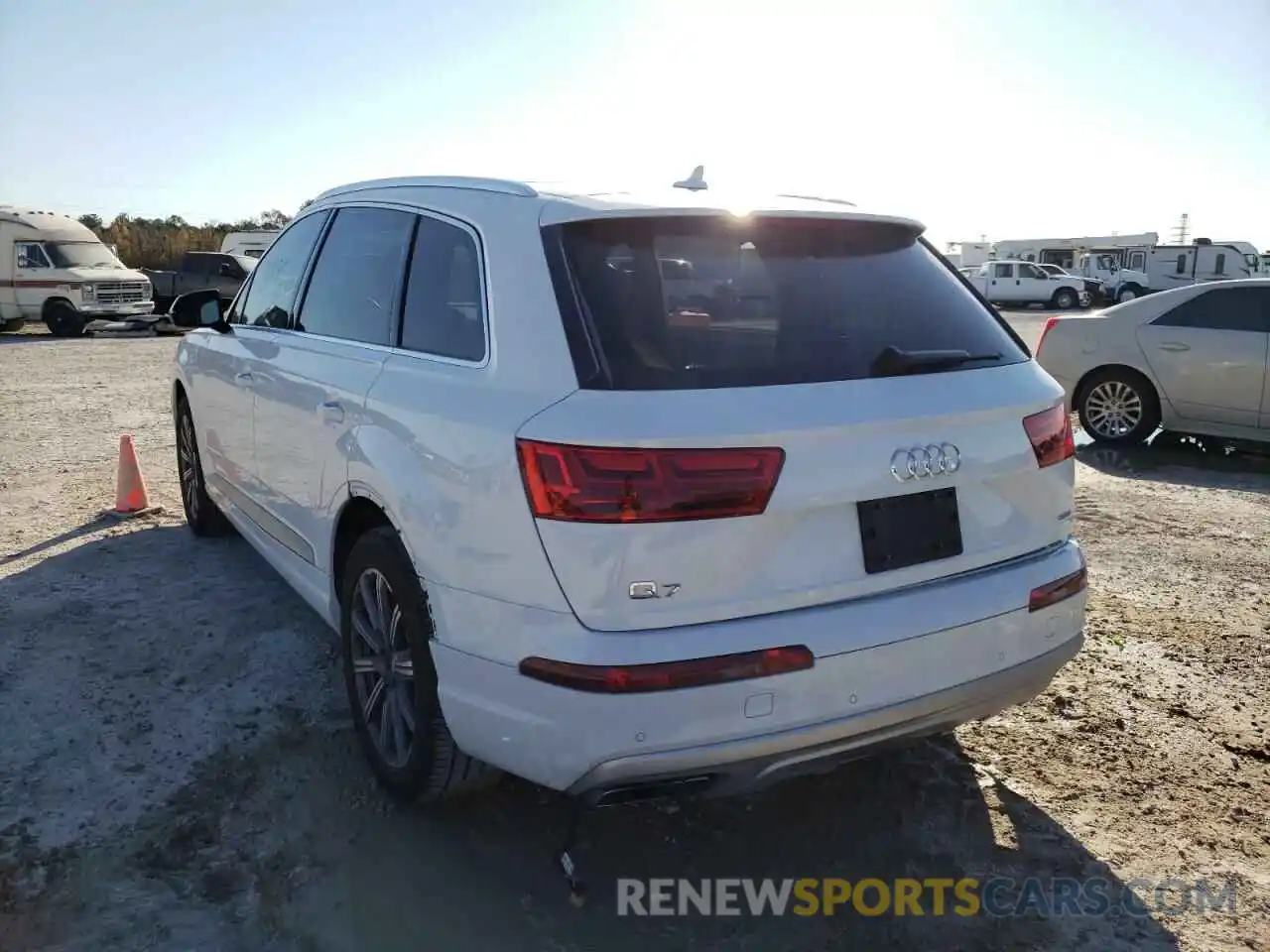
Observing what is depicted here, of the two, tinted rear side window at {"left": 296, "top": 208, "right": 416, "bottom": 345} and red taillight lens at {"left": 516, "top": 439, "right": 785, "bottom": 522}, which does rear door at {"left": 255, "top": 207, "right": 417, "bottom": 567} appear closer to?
tinted rear side window at {"left": 296, "top": 208, "right": 416, "bottom": 345}

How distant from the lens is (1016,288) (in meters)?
38.2

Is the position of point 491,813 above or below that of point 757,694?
below

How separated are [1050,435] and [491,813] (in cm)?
203

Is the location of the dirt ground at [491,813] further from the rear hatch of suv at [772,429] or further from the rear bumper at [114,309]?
the rear bumper at [114,309]

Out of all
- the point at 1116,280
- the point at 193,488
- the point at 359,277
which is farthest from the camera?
the point at 1116,280

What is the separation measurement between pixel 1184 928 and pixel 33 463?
8486mm

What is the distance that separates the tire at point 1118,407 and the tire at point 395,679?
7.80 meters

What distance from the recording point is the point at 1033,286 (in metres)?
37.9

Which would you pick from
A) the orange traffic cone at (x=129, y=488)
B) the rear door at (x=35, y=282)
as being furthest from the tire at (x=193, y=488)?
the rear door at (x=35, y=282)

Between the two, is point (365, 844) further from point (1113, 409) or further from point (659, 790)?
point (1113, 409)

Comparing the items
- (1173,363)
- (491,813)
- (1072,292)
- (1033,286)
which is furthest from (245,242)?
(491,813)

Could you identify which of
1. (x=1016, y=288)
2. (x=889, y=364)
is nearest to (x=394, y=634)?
(x=889, y=364)

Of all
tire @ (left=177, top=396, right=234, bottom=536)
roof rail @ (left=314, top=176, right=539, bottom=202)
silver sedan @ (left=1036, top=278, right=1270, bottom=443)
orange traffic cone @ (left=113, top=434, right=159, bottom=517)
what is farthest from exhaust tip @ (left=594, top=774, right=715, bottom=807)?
silver sedan @ (left=1036, top=278, right=1270, bottom=443)

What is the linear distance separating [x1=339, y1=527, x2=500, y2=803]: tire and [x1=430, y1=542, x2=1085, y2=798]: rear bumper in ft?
0.53
